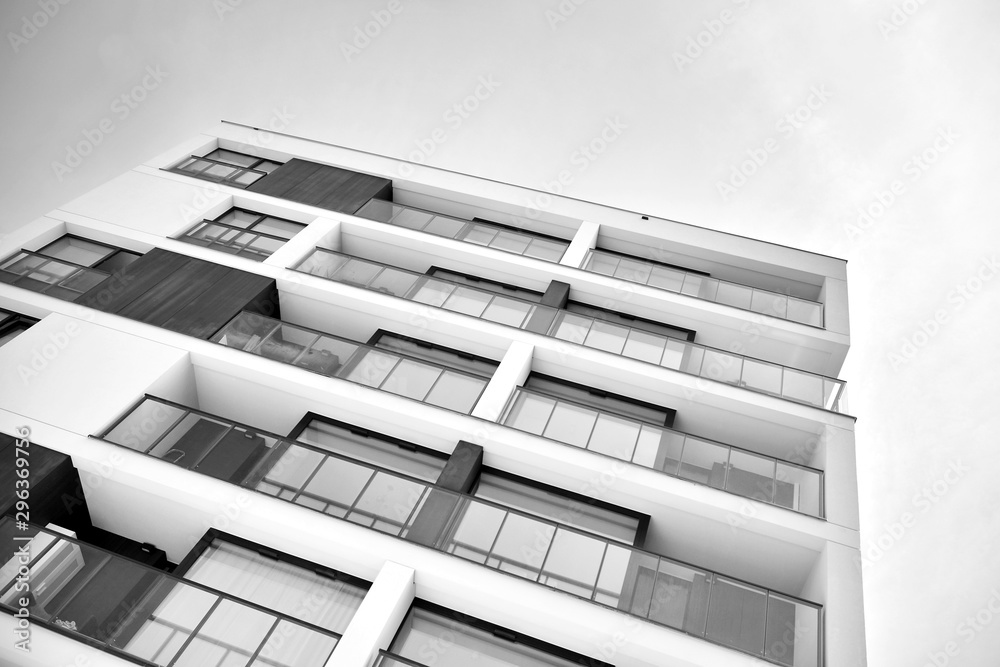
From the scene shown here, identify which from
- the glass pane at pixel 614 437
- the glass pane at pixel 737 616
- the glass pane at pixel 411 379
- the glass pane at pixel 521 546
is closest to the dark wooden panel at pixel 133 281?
the glass pane at pixel 411 379

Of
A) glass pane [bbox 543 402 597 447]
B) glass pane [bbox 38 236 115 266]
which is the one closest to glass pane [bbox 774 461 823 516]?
glass pane [bbox 543 402 597 447]

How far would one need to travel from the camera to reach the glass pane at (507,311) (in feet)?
64.5

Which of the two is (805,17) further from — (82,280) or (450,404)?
(82,280)

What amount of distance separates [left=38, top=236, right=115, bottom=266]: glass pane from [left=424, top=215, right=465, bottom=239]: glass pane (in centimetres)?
852

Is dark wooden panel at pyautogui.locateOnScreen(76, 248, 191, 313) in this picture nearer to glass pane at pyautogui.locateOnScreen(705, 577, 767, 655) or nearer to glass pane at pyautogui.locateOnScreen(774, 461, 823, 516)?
glass pane at pyautogui.locateOnScreen(705, 577, 767, 655)

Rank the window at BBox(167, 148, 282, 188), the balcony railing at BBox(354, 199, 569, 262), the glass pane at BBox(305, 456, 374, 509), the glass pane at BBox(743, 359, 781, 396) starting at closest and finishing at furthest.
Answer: the glass pane at BBox(305, 456, 374, 509) → the glass pane at BBox(743, 359, 781, 396) → the balcony railing at BBox(354, 199, 569, 262) → the window at BBox(167, 148, 282, 188)

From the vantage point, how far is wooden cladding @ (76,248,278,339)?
18109 millimetres

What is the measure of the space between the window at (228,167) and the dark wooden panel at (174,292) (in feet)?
18.2

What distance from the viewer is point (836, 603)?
43.3ft

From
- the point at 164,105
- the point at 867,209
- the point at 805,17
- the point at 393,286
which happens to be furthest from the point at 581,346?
the point at 164,105

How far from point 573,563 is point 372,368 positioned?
622 cm

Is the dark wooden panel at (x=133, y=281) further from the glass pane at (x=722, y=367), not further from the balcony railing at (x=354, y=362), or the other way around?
the glass pane at (x=722, y=367)

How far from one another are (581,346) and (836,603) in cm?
784

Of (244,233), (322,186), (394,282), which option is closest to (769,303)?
(394,282)
